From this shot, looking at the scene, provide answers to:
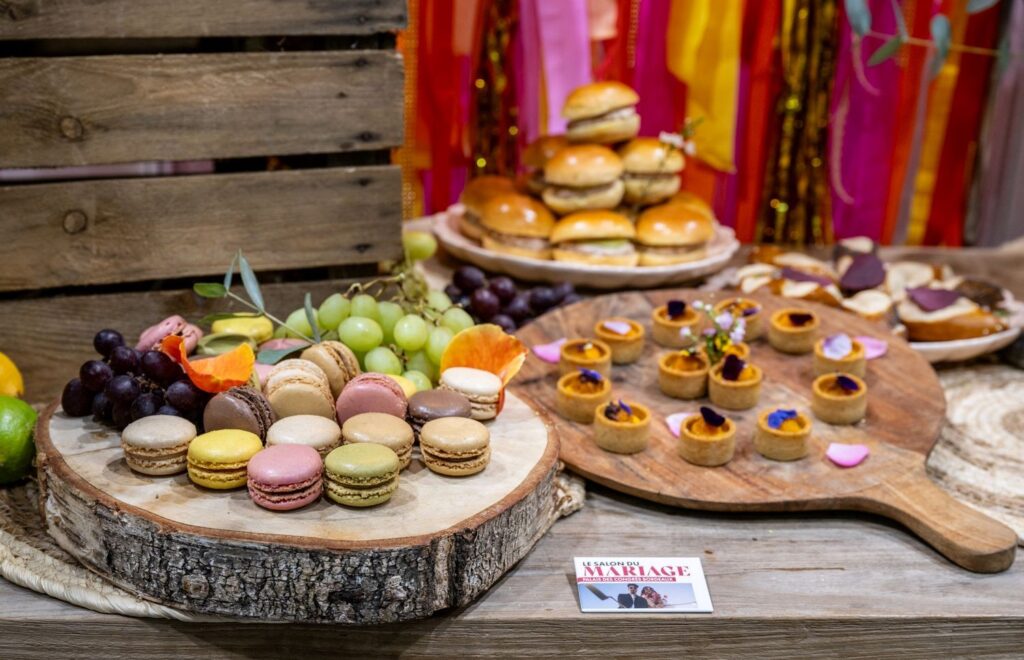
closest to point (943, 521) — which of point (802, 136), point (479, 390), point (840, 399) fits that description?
point (840, 399)

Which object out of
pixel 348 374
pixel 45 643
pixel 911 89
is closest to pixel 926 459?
pixel 348 374

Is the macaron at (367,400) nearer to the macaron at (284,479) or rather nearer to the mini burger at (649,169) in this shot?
the macaron at (284,479)

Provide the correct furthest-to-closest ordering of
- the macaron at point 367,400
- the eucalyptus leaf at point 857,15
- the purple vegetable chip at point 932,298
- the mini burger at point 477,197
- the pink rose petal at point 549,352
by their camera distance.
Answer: the mini burger at point 477,197 → the eucalyptus leaf at point 857,15 → the purple vegetable chip at point 932,298 → the pink rose petal at point 549,352 → the macaron at point 367,400

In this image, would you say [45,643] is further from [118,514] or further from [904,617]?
[904,617]

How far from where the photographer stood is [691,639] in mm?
1267

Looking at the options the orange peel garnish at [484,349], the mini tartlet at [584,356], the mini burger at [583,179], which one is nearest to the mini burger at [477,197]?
the mini burger at [583,179]

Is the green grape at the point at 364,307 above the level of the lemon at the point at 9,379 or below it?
above

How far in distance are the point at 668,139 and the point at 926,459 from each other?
0.97m

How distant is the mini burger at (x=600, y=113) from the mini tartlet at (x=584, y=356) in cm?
67

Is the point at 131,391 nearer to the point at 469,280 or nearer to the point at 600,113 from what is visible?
the point at 469,280

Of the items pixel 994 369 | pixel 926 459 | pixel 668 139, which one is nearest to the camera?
pixel 926 459

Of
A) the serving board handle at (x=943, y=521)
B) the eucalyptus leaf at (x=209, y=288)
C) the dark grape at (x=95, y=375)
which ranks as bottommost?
the serving board handle at (x=943, y=521)

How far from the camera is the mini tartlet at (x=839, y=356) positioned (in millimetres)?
1724

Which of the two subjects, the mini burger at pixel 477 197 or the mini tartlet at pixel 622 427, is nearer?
the mini tartlet at pixel 622 427
